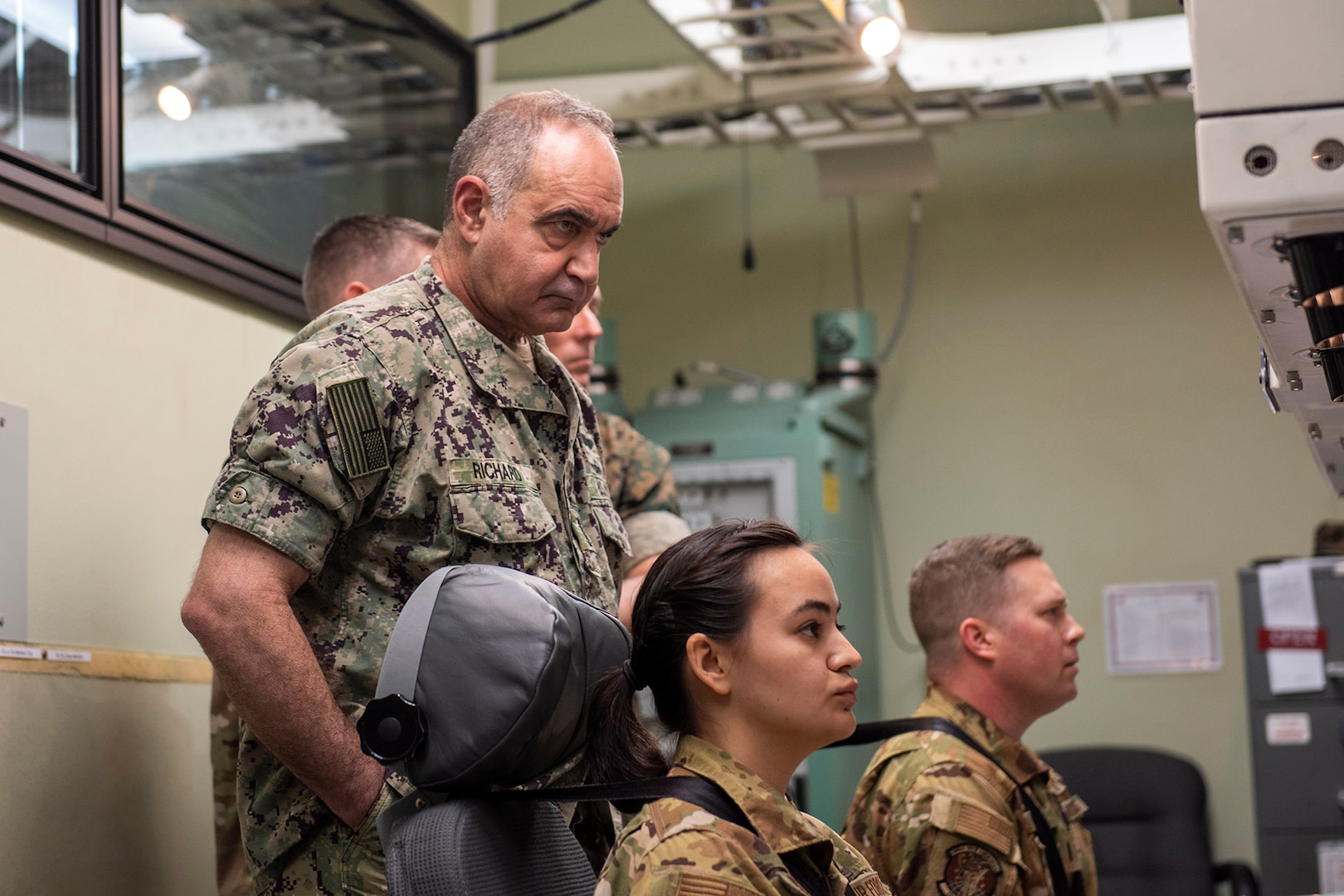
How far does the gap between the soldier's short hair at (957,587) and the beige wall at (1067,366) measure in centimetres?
216

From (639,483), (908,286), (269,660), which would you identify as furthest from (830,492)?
(269,660)

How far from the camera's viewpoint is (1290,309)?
1238mm

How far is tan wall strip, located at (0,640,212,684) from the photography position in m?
2.05

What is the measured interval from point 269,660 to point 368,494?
219mm

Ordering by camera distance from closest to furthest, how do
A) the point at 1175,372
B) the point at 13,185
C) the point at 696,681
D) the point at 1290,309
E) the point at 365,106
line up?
the point at 1290,309
the point at 696,681
the point at 13,185
the point at 365,106
the point at 1175,372

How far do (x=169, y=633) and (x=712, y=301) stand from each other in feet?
9.64

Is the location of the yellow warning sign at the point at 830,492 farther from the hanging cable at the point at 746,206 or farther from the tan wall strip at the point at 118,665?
the tan wall strip at the point at 118,665

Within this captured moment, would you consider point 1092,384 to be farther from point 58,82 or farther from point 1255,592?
point 58,82

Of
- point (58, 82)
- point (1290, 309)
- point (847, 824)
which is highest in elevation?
point (58, 82)

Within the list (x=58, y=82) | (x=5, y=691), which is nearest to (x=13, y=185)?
(x=58, y=82)

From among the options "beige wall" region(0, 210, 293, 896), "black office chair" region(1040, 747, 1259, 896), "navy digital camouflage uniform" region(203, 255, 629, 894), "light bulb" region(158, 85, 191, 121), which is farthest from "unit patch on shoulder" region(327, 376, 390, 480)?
"black office chair" region(1040, 747, 1259, 896)

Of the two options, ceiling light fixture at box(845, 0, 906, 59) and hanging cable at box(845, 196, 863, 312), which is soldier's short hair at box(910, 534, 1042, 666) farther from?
hanging cable at box(845, 196, 863, 312)

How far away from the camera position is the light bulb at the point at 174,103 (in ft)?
9.07

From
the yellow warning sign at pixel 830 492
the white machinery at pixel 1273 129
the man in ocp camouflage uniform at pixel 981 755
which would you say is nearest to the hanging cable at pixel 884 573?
the yellow warning sign at pixel 830 492
